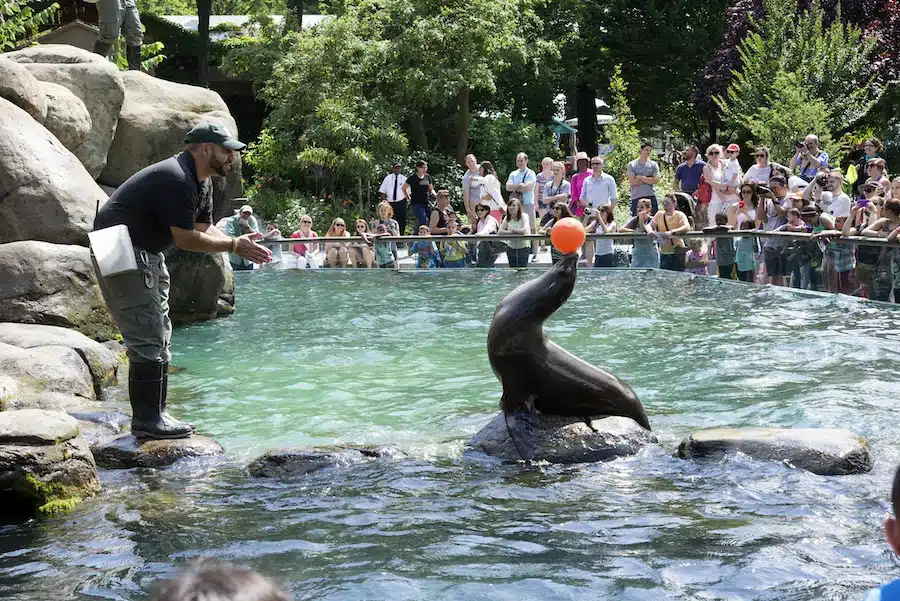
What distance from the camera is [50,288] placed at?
1092 cm

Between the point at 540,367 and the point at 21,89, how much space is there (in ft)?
25.7

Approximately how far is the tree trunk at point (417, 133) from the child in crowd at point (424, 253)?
14.8 m

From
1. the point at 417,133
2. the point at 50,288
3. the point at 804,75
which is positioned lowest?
the point at 50,288

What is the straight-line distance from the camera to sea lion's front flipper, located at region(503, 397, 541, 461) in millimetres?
7059

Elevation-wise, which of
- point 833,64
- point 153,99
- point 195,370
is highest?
point 833,64

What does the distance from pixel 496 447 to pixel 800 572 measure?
2.53 metres

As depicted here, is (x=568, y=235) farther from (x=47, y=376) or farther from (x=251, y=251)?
(x=47, y=376)

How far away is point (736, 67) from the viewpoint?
98.9 feet

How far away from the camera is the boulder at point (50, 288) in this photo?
35.3ft

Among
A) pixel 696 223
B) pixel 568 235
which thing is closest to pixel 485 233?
pixel 696 223

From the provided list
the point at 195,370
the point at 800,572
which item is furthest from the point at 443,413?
the point at 800,572

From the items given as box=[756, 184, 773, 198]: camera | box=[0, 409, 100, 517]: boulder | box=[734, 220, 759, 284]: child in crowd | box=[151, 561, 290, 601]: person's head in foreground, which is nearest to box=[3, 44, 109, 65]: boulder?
box=[734, 220, 759, 284]: child in crowd

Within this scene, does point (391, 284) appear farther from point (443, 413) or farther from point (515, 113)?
point (515, 113)

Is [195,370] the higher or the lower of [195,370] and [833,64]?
the lower
